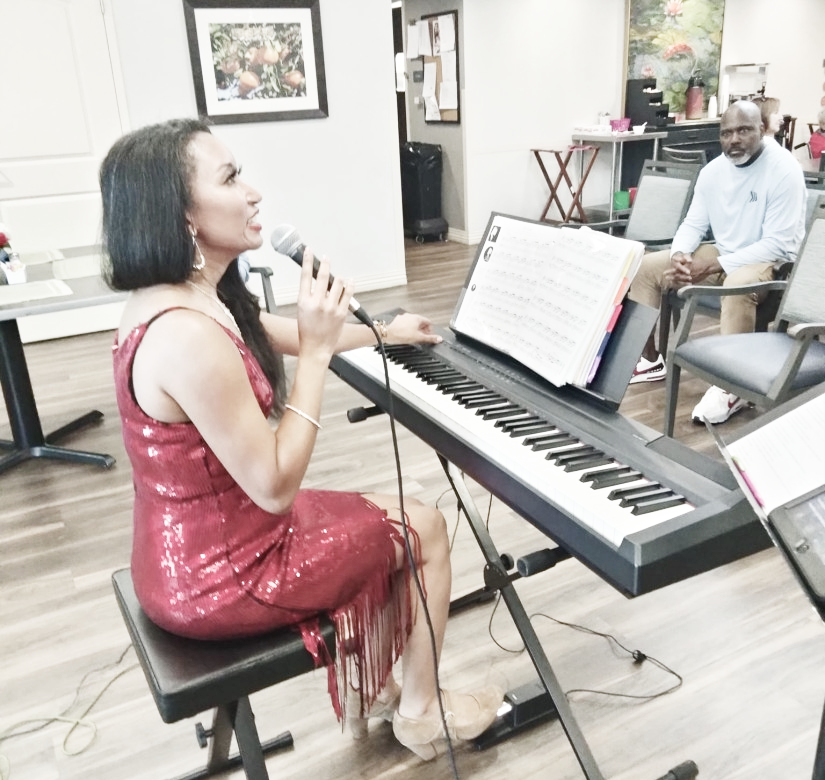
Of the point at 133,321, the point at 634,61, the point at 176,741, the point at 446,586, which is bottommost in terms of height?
the point at 176,741

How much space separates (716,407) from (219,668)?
2.54m

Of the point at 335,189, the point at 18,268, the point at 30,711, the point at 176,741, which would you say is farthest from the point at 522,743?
the point at 335,189

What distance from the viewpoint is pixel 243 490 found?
1258 mm

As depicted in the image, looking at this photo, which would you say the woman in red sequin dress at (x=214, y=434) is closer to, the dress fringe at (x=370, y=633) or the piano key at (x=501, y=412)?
the dress fringe at (x=370, y=633)

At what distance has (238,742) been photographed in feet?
4.25

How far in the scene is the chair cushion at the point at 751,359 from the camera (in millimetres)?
2471

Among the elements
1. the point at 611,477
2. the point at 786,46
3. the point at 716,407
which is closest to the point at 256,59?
the point at 716,407

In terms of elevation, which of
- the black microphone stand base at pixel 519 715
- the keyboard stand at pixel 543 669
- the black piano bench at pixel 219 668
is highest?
the black piano bench at pixel 219 668

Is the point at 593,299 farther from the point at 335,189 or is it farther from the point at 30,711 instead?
the point at 335,189

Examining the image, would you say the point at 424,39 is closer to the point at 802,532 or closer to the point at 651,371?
the point at 651,371

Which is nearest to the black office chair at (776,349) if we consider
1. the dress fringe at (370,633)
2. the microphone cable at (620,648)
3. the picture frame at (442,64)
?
the microphone cable at (620,648)

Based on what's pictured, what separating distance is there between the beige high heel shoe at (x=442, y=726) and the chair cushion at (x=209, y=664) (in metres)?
0.40

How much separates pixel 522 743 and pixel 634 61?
7.09 meters

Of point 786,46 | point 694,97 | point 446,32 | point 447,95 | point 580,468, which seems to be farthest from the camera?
point 786,46
